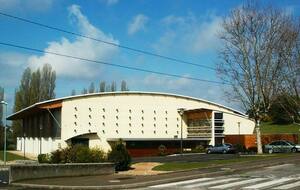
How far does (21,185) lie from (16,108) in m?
71.8

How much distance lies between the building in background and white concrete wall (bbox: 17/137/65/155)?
0.14 metres

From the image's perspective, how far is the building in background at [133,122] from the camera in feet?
228

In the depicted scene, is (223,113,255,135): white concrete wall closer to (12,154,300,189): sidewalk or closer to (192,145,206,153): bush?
(192,145,206,153): bush

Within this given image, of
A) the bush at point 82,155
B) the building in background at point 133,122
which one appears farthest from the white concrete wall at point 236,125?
the bush at point 82,155

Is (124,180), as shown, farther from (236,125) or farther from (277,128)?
(277,128)

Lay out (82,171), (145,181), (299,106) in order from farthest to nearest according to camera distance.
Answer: (299,106), (82,171), (145,181)

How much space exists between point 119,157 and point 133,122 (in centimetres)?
4296

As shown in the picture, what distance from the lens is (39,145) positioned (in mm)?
78500

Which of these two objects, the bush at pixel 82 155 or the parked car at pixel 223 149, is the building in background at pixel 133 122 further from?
the bush at pixel 82 155

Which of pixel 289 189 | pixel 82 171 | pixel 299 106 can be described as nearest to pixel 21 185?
pixel 82 171

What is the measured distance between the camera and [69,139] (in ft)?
225

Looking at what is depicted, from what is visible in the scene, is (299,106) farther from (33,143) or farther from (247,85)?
(33,143)

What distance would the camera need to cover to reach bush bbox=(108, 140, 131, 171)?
30.8 m

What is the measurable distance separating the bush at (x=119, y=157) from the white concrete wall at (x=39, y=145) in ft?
110
